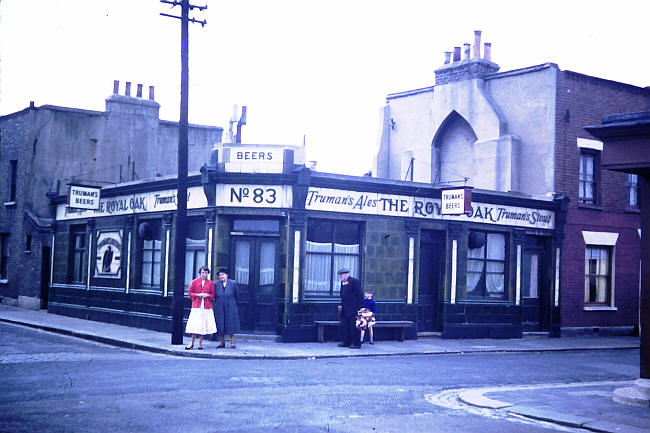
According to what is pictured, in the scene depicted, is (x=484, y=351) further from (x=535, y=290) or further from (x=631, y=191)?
(x=631, y=191)

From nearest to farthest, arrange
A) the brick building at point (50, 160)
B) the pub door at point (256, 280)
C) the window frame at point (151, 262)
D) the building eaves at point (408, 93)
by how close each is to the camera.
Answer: the pub door at point (256, 280) < the window frame at point (151, 262) < the building eaves at point (408, 93) < the brick building at point (50, 160)

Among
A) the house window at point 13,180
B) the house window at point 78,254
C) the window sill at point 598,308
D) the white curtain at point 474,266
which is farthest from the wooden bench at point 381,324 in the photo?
the house window at point 13,180

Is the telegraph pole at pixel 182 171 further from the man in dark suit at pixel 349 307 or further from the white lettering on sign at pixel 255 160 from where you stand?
the man in dark suit at pixel 349 307

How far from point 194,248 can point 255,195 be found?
A: 2657 mm

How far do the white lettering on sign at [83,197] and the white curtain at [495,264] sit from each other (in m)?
12.4

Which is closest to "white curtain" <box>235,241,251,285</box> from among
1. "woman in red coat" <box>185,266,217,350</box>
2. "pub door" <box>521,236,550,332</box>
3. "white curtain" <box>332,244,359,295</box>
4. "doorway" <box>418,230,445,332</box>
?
"white curtain" <box>332,244,359,295</box>

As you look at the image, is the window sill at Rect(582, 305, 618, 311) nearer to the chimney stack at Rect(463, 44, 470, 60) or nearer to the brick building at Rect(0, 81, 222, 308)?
the chimney stack at Rect(463, 44, 470, 60)

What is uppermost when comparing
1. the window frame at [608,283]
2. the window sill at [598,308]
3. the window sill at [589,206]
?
the window sill at [589,206]

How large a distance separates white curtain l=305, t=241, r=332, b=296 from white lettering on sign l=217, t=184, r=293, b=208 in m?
1.43

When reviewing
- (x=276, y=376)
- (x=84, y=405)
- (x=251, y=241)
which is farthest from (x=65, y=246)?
(x=84, y=405)

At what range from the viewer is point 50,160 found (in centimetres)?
3066

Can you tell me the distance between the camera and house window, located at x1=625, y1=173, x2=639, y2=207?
26938mm

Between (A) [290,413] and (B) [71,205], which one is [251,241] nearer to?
(B) [71,205]

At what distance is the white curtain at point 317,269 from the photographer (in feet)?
67.1
